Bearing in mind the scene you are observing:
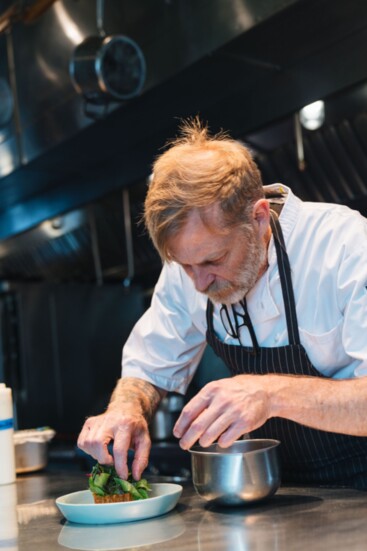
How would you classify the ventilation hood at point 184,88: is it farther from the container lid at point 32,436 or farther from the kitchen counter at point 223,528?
the kitchen counter at point 223,528

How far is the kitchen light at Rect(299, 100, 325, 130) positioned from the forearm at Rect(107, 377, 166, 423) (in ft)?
5.42

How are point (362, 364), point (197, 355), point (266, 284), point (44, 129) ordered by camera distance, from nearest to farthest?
point (362, 364) < point (266, 284) < point (197, 355) < point (44, 129)

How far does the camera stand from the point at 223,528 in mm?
1419

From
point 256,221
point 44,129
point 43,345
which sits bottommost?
point 256,221

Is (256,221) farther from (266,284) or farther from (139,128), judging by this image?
(139,128)

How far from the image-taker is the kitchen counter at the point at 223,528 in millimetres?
1290

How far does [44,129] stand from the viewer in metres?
3.94

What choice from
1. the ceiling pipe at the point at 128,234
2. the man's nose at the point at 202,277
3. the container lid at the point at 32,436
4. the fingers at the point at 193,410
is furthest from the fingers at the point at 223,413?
the ceiling pipe at the point at 128,234

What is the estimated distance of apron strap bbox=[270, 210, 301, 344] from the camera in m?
1.89

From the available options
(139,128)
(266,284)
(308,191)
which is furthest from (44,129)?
(266,284)

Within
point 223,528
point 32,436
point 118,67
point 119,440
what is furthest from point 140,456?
point 118,67

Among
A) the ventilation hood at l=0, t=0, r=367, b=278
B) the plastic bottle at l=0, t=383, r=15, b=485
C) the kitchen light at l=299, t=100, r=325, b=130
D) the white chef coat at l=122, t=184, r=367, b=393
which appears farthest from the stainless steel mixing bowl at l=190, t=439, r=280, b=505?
the kitchen light at l=299, t=100, r=325, b=130

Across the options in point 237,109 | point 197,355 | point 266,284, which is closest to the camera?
point 266,284

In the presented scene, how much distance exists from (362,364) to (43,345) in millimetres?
3323
